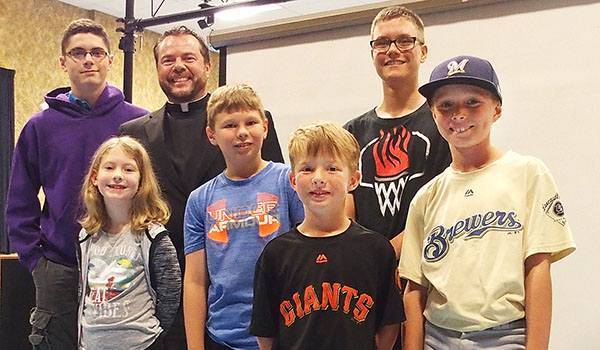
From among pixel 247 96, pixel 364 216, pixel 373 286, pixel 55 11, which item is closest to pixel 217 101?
pixel 247 96

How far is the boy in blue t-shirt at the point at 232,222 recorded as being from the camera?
1691mm

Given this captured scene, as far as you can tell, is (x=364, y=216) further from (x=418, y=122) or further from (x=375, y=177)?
(x=418, y=122)

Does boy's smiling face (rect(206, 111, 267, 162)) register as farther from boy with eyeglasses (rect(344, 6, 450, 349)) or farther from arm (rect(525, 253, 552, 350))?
arm (rect(525, 253, 552, 350))

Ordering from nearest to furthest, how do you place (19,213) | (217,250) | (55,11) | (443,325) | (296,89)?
1. (443,325)
2. (217,250)
3. (19,213)
4. (296,89)
5. (55,11)

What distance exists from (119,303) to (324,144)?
0.80 metres

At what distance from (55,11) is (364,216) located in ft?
17.8

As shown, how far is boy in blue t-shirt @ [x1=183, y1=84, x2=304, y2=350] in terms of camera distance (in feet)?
5.55

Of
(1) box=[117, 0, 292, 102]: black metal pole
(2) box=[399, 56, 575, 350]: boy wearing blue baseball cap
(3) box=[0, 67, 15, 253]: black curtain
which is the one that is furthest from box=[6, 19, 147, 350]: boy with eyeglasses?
(3) box=[0, 67, 15, 253]: black curtain

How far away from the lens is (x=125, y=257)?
75.4 inches

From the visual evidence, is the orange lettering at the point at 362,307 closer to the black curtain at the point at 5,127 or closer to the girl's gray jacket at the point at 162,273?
the girl's gray jacket at the point at 162,273

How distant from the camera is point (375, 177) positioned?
1817mm

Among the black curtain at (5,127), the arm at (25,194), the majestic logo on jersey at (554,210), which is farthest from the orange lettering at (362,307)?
the black curtain at (5,127)

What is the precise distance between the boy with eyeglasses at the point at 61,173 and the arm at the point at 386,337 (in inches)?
44.7

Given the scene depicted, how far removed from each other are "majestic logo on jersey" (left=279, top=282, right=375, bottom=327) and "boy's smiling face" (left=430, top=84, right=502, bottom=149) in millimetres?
423
